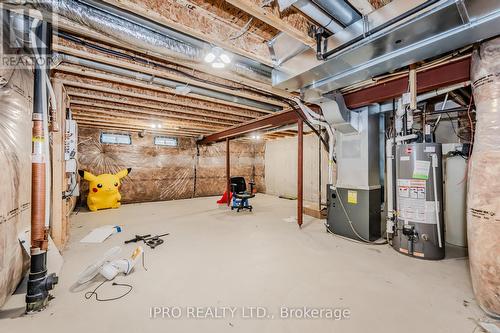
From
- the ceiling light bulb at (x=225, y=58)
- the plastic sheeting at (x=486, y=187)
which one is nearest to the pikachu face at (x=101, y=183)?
the ceiling light bulb at (x=225, y=58)

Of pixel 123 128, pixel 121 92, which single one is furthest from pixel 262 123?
pixel 123 128

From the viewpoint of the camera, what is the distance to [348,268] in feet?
7.10

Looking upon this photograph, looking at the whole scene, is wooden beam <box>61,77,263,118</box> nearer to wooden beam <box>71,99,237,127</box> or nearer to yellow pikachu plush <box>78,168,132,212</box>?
wooden beam <box>71,99,237,127</box>

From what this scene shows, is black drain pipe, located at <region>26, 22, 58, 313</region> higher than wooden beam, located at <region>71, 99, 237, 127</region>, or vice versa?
wooden beam, located at <region>71, 99, 237, 127</region>

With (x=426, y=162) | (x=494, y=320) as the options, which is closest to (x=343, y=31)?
(x=426, y=162)

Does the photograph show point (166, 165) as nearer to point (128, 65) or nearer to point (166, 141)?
point (166, 141)

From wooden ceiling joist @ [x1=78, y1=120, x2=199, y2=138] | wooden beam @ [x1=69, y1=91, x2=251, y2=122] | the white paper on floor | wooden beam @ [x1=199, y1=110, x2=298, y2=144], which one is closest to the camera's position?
the white paper on floor

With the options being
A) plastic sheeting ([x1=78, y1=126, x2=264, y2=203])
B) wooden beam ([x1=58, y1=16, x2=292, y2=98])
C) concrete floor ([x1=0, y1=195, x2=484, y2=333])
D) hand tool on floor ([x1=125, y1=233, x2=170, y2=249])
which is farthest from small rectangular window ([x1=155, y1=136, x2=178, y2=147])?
wooden beam ([x1=58, y1=16, x2=292, y2=98])

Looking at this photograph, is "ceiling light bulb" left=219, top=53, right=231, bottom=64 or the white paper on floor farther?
the white paper on floor

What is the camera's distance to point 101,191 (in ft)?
16.5

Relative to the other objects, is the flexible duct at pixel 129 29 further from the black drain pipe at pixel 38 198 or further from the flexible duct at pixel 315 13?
the flexible duct at pixel 315 13

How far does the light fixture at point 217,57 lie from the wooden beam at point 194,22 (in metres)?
0.06

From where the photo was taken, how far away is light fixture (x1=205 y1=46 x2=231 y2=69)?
185cm

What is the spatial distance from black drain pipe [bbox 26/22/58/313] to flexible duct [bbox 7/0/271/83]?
1.10 feet
